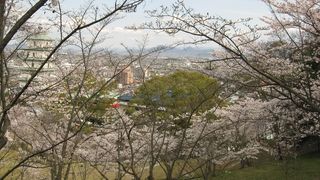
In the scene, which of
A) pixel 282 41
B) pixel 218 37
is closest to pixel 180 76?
pixel 282 41

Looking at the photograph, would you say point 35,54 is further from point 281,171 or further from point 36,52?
point 281,171

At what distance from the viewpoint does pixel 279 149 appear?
16844 mm

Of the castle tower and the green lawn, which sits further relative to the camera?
the green lawn

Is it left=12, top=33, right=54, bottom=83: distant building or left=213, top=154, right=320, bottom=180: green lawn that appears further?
left=213, top=154, right=320, bottom=180: green lawn

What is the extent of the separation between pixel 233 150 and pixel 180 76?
7.16m

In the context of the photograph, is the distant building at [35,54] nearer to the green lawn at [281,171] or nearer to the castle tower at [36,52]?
the castle tower at [36,52]

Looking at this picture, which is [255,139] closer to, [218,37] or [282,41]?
[282,41]

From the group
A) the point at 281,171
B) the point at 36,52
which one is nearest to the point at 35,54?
the point at 36,52

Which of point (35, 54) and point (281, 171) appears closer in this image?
point (35, 54)

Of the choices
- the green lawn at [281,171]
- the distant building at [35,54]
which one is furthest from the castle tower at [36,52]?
the green lawn at [281,171]

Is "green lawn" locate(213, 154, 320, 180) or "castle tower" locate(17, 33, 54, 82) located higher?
"castle tower" locate(17, 33, 54, 82)

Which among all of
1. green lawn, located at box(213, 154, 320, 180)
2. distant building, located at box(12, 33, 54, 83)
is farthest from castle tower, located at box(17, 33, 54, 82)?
green lawn, located at box(213, 154, 320, 180)

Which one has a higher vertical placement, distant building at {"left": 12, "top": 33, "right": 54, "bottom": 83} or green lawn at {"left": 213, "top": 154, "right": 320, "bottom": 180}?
distant building at {"left": 12, "top": 33, "right": 54, "bottom": 83}

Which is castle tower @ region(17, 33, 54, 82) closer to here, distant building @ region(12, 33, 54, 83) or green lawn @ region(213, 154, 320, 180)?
distant building @ region(12, 33, 54, 83)
